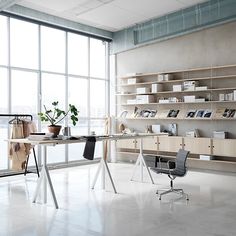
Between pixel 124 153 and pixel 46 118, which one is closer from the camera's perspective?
pixel 46 118

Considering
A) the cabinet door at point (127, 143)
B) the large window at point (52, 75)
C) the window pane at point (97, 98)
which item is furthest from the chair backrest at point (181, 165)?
the window pane at point (97, 98)

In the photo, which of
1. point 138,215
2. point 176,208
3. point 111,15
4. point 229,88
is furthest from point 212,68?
point 138,215

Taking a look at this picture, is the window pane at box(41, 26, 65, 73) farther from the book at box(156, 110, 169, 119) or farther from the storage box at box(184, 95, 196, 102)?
the storage box at box(184, 95, 196, 102)

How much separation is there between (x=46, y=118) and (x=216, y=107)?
4182 mm

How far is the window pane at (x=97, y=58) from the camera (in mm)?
9555

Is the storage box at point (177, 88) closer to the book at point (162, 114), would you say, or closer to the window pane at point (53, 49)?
the book at point (162, 114)

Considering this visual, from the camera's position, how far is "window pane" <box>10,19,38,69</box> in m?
7.64

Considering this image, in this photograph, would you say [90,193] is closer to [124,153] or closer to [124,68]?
[124,153]

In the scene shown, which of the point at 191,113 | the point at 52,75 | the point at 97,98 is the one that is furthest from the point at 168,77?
the point at 52,75

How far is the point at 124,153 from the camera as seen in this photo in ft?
30.5

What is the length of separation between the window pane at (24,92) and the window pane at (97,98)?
195 cm

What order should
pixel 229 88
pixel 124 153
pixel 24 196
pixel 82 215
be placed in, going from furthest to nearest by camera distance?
pixel 124 153, pixel 229 88, pixel 24 196, pixel 82 215

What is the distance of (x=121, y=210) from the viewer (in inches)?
176

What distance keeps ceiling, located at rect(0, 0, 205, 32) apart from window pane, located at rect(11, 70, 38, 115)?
64.0 inches
